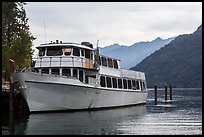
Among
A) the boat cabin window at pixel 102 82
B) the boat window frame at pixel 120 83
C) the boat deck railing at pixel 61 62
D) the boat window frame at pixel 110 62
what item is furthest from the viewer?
the boat window frame at pixel 120 83

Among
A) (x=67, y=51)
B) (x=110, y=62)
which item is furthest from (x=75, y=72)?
(x=110, y=62)

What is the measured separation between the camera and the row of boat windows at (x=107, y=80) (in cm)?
3741

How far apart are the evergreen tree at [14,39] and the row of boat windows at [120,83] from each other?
10.9m

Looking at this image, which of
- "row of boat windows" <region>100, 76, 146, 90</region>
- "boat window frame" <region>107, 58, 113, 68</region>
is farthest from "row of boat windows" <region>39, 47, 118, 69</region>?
"boat window frame" <region>107, 58, 113, 68</region>

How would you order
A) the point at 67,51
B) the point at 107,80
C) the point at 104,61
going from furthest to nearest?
1. the point at 104,61
2. the point at 107,80
3. the point at 67,51

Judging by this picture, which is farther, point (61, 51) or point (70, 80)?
point (61, 51)

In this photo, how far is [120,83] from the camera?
151ft

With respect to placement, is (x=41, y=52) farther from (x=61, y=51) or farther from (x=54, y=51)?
(x=61, y=51)

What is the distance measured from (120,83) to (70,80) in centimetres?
1247

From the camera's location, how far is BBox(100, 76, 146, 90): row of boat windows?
41.6m

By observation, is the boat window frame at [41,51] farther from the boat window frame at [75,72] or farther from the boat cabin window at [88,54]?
the boat cabin window at [88,54]

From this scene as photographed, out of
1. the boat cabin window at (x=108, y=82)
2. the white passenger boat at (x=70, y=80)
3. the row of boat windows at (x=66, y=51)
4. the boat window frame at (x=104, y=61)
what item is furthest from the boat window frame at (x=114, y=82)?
the row of boat windows at (x=66, y=51)

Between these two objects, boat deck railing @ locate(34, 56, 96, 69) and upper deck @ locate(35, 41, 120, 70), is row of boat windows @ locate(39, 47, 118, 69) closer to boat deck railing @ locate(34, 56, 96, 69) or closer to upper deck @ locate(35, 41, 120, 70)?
upper deck @ locate(35, 41, 120, 70)

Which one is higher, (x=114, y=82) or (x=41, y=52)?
(x=41, y=52)
